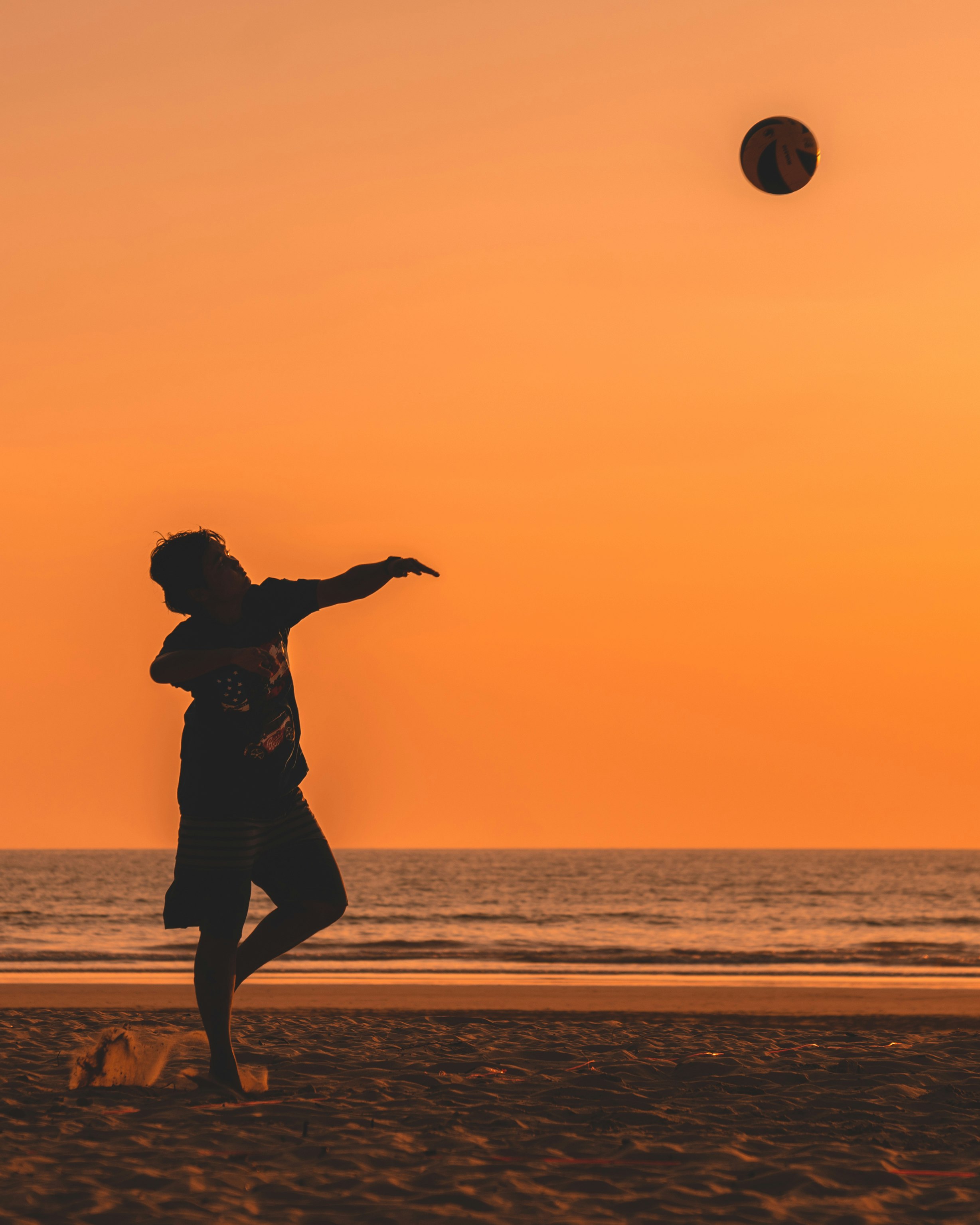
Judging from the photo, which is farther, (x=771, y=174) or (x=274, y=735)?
(x=771, y=174)

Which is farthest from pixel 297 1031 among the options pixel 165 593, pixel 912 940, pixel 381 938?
pixel 912 940

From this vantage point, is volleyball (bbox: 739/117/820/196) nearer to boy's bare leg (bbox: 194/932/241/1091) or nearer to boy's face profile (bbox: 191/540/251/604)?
boy's face profile (bbox: 191/540/251/604)

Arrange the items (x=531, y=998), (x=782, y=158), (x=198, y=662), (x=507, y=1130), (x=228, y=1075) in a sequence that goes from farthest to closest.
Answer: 1. (x=531, y=998)
2. (x=782, y=158)
3. (x=228, y=1075)
4. (x=198, y=662)
5. (x=507, y=1130)

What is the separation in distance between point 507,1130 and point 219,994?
4.11 ft

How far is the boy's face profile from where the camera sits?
507 cm

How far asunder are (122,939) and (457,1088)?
Result: 2431 centimetres

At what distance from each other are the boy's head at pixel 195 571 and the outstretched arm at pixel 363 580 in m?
0.37

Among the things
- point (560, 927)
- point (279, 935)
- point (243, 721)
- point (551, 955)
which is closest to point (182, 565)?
point (243, 721)

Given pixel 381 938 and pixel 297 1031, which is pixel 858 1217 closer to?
pixel 297 1031

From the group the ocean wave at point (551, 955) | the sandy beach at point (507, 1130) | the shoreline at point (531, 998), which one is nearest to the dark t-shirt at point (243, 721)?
the sandy beach at point (507, 1130)

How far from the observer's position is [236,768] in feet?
16.2

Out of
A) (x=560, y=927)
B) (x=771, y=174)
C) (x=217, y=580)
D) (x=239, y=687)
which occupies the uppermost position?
(x=771, y=174)

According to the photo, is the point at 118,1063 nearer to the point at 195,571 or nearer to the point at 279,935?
the point at 279,935

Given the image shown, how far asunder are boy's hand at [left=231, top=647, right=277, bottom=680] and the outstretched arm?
322 mm
